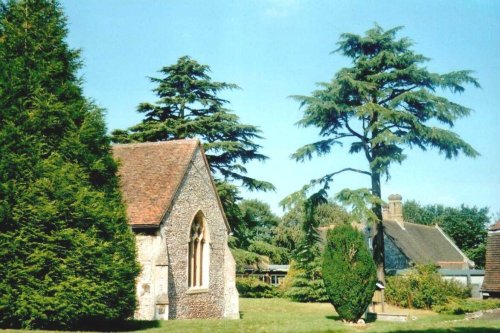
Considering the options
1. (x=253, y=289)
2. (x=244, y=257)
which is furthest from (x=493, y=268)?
(x=253, y=289)

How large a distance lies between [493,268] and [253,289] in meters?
21.2

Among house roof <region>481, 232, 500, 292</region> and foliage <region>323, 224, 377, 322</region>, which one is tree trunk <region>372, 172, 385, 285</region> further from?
foliage <region>323, 224, 377, 322</region>

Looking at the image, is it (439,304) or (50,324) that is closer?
(50,324)

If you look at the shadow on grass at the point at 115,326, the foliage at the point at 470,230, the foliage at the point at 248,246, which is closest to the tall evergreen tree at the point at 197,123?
the foliage at the point at 248,246

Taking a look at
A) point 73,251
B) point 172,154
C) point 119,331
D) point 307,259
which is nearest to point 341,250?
point 172,154

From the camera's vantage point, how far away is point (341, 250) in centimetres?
1959

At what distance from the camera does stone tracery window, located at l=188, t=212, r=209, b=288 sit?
20734mm

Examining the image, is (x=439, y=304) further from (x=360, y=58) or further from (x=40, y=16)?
(x=40, y=16)

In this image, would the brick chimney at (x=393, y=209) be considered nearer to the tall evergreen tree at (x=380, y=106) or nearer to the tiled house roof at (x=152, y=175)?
the tall evergreen tree at (x=380, y=106)

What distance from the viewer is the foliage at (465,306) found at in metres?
25.8

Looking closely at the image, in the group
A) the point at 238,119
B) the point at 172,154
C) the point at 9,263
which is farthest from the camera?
the point at 238,119

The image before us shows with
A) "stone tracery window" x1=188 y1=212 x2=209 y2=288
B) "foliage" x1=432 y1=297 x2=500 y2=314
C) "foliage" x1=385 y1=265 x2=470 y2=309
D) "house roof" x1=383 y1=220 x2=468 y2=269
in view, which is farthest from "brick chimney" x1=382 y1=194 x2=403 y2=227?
"stone tracery window" x1=188 y1=212 x2=209 y2=288

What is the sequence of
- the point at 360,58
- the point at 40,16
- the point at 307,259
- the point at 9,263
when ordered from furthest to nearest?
the point at 307,259
the point at 360,58
the point at 40,16
the point at 9,263

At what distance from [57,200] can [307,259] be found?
29.6 metres
